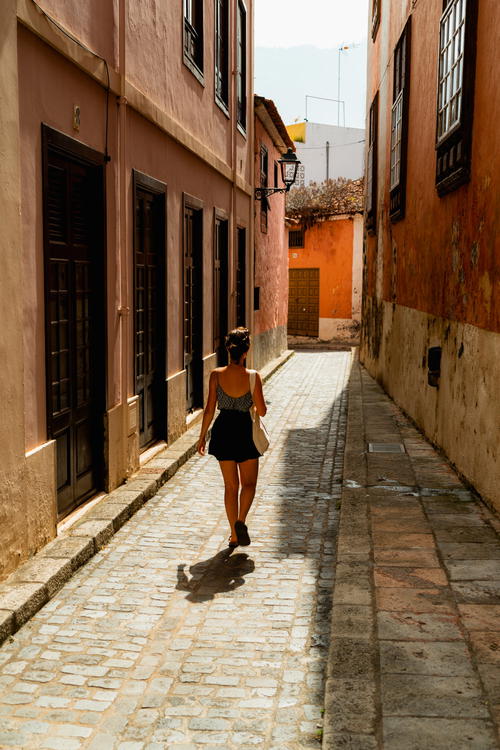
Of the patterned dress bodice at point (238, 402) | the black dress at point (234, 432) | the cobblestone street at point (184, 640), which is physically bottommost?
the cobblestone street at point (184, 640)

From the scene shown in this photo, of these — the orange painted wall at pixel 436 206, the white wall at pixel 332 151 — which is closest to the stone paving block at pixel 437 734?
the orange painted wall at pixel 436 206

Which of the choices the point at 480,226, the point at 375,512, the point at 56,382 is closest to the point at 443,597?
the point at 375,512

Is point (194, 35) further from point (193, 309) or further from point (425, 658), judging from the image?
point (425, 658)

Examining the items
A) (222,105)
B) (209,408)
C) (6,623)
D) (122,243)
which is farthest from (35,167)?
(222,105)

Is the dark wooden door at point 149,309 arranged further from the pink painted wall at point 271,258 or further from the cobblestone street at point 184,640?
the pink painted wall at point 271,258

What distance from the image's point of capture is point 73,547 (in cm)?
586

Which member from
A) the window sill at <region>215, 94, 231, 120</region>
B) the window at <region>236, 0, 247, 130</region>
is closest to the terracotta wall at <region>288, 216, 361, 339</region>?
the window at <region>236, 0, 247, 130</region>

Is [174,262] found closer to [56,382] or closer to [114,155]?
[114,155]

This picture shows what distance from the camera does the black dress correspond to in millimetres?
6289

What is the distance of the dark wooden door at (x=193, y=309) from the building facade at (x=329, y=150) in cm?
3682

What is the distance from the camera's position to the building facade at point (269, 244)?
18.2m

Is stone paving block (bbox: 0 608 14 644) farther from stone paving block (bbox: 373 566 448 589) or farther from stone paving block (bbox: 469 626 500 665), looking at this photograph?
stone paving block (bbox: 469 626 500 665)

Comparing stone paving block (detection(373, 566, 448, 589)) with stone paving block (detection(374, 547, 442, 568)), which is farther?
stone paving block (detection(374, 547, 442, 568))

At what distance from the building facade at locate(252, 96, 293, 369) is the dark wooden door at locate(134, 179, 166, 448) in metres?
8.45
